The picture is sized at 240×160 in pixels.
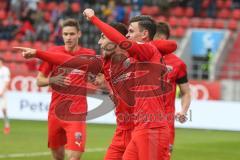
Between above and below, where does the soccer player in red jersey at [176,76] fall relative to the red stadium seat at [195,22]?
below

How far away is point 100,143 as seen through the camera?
58.6 feet

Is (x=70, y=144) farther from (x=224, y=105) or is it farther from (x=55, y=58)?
(x=224, y=105)

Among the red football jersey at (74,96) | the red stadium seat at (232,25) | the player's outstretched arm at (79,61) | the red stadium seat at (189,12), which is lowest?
the red football jersey at (74,96)

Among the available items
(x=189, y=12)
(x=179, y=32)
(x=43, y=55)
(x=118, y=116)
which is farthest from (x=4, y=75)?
(x=43, y=55)

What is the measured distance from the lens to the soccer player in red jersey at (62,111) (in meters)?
10.8

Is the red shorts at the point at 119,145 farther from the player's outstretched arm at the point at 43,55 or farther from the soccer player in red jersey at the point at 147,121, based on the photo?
the player's outstretched arm at the point at 43,55

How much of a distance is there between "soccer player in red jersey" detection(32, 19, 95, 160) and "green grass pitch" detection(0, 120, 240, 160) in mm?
3554

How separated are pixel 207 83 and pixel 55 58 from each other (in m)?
17.1

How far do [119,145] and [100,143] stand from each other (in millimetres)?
8776

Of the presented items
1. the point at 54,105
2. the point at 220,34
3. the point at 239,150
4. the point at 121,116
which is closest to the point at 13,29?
the point at 220,34

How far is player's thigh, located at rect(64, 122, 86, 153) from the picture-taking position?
1067 centimetres

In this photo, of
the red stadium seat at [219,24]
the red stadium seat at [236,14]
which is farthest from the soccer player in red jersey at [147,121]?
the red stadium seat at [236,14]

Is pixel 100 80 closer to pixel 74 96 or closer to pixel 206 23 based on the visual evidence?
pixel 74 96

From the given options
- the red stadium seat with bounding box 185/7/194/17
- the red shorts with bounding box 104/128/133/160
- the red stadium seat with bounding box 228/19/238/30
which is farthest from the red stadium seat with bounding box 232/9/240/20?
the red shorts with bounding box 104/128/133/160
